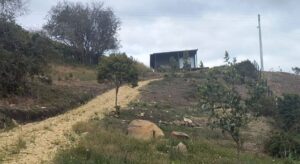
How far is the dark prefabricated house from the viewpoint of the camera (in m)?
59.0

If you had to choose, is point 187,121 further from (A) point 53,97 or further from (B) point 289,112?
(A) point 53,97

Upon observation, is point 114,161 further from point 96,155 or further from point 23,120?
point 23,120

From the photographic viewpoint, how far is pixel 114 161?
14117 mm

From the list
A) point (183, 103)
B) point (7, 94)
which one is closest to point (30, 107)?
point (7, 94)

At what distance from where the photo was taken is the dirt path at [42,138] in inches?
596

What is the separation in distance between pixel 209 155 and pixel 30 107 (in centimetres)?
1165

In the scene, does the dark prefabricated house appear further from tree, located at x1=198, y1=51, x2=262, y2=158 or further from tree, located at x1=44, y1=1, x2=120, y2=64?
tree, located at x1=198, y1=51, x2=262, y2=158

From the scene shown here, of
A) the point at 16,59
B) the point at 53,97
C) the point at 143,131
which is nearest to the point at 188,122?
the point at 143,131

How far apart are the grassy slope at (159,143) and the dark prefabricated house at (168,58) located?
2932 centimetres

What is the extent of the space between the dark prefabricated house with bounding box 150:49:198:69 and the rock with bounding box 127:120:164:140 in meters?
37.2

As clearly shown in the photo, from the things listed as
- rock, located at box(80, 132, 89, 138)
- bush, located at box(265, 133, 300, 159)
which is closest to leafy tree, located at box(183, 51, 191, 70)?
bush, located at box(265, 133, 300, 159)

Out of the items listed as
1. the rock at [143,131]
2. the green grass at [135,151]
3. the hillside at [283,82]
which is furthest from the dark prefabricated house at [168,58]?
the green grass at [135,151]

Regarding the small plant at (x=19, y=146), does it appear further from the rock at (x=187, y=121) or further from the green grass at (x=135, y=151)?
the rock at (x=187, y=121)

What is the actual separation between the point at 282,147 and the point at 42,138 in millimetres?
9021
